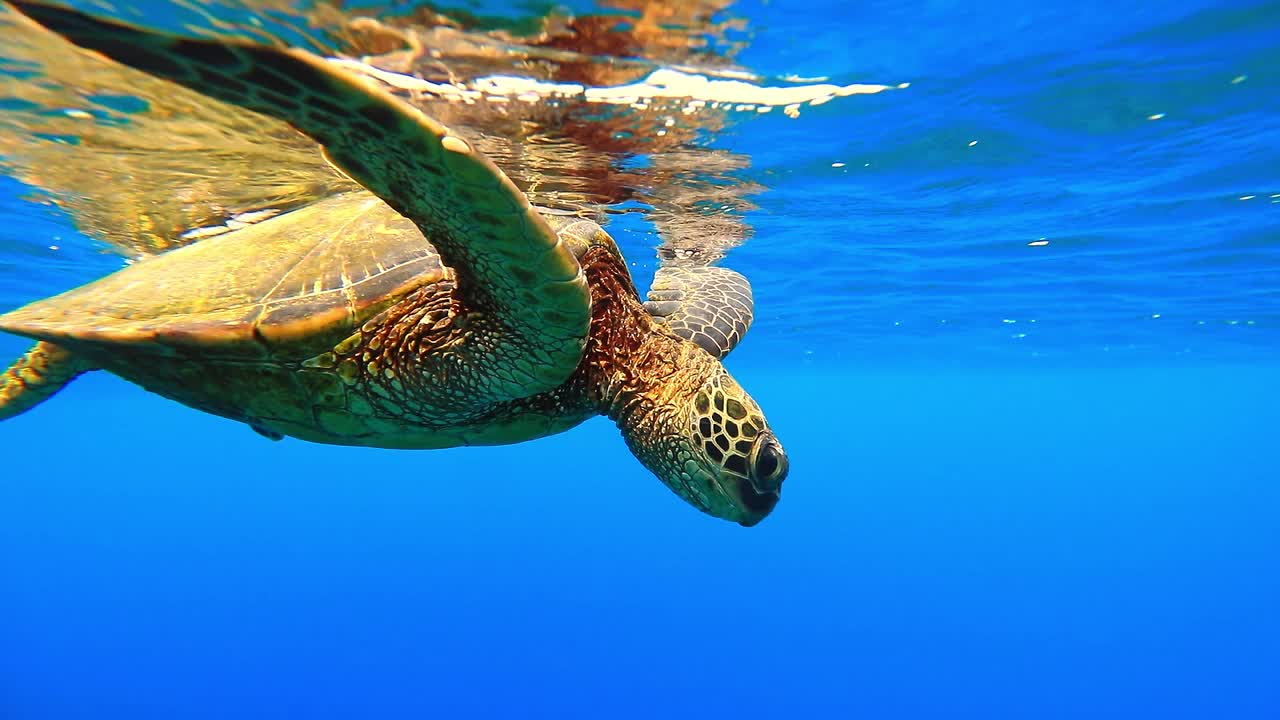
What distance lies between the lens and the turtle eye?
11.8 feet

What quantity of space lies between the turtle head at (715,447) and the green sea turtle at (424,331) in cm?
1

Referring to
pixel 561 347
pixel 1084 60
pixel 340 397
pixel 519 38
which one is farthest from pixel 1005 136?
pixel 340 397

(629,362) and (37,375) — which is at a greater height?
(629,362)

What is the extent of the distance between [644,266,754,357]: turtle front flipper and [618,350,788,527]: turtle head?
32.3 inches

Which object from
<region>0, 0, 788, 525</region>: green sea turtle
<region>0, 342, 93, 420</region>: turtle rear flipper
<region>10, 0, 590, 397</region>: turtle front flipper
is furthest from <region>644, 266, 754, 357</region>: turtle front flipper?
<region>0, 342, 93, 420</region>: turtle rear flipper

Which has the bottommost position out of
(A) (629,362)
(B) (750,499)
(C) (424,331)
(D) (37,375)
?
(D) (37,375)

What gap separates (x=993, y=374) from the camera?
39.4 metres

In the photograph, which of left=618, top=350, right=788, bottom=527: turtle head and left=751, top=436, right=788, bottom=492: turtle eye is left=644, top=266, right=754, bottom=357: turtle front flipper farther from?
left=751, top=436, right=788, bottom=492: turtle eye

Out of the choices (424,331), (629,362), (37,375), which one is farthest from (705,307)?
(37,375)

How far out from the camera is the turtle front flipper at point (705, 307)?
4.99 m

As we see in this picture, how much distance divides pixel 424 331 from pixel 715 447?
1.66 m

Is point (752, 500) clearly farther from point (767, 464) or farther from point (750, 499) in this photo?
point (767, 464)

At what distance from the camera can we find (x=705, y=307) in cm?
551

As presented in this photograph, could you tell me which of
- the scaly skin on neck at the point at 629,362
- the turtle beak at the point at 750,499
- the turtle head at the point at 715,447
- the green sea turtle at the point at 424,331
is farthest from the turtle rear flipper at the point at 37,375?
the turtle beak at the point at 750,499
